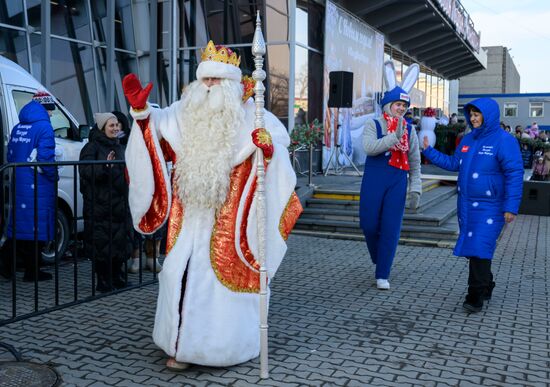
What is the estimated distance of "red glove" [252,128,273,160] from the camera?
3.71m

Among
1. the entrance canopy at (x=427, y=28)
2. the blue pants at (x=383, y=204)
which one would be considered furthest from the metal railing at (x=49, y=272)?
the entrance canopy at (x=427, y=28)

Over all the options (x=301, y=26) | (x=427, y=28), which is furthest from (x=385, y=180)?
(x=427, y=28)

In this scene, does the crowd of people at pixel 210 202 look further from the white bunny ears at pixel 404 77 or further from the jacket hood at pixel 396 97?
the white bunny ears at pixel 404 77

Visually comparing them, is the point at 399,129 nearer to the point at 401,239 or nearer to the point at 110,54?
the point at 401,239

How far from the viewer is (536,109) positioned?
4500cm

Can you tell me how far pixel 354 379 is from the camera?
3.87 metres

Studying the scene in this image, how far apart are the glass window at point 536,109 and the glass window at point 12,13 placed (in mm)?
39500

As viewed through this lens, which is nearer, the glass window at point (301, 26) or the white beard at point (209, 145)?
the white beard at point (209, 145)

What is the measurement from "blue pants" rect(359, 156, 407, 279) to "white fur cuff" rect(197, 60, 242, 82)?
8.38 ft

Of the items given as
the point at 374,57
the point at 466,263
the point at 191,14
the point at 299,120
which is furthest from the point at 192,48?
the point at 466,263

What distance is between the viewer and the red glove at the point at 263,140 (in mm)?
3715

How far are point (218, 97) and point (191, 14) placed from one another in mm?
14472

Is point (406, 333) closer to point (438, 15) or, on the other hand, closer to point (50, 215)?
point (50, 215)

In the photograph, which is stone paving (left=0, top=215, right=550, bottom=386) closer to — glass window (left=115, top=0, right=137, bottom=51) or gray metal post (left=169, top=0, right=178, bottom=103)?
gray metal post (left=169, top=0, right=178, bottom=103)
